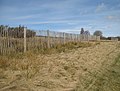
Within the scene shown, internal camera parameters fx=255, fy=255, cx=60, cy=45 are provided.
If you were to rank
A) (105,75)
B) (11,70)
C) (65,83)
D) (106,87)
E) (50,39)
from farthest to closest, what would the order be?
(50,39) → (11,70) → (105,75) → (65,83) → (106,87)

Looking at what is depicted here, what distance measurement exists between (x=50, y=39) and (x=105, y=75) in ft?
40.8

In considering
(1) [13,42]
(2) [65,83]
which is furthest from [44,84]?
(1) [13,42]

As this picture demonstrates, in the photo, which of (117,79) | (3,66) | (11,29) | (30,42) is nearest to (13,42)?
(11,29)

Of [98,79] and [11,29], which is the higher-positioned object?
[11,29]

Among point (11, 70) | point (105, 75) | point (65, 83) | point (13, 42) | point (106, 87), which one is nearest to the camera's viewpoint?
point (106, 87)

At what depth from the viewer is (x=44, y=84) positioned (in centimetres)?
672

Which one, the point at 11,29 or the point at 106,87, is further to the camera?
the point at 11,29

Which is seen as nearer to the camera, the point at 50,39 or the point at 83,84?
the point at 83,84

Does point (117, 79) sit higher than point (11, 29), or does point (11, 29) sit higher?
point (11, 29)

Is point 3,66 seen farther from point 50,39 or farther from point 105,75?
point 50,39

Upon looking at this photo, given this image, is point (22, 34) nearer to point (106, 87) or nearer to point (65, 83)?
point (65, 83)

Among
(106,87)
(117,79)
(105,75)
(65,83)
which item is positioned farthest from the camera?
(105,75)

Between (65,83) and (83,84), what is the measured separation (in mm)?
538

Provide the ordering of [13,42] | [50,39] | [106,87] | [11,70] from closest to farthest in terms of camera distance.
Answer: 1. [106,87]
2. [11,70]
3. [13,42]
4. [50,39]
